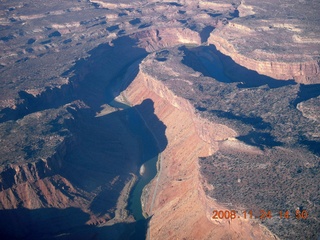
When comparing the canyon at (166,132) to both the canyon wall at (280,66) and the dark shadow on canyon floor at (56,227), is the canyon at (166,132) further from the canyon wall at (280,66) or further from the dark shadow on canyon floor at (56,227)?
the canyon wall at (280,66)

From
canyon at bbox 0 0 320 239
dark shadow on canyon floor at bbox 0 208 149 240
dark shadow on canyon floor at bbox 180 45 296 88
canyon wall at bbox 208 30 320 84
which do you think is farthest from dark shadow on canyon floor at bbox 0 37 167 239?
canyon wall at bbox 208 30 320 84

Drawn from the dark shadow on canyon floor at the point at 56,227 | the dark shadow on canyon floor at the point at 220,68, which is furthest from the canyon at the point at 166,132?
the dark shadow on canyon floor at the point at 220,68

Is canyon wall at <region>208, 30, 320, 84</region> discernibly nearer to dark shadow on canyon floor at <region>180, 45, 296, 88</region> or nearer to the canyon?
the canyon

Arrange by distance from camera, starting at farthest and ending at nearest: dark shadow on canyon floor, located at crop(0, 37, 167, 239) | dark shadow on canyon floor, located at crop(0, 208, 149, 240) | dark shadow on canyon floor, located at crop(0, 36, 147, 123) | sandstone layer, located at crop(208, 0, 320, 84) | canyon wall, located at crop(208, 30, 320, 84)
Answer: sandstone layer, located at crop(208, 0, 320, 84)
canyon wall, located at crop(208, 30, 320, 84)
dark shadow on canyon floor, located at crop(0, 36, 147, 123)
dark shadow on canyon floor, located at crop(0, 37, 167, 239)
dark shadow on canyon floor, located at crop(0, 208, 149, 240)

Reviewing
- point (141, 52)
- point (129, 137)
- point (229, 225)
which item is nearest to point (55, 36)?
point (141, 52)

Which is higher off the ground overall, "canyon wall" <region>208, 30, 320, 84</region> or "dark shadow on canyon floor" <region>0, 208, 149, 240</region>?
"canyon wall" <region>208, 30, 320, 84</region>
